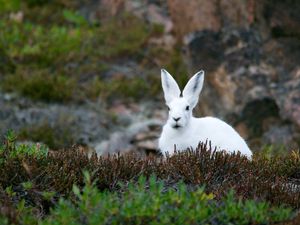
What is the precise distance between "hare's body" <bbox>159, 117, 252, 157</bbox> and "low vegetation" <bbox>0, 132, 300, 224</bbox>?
0.29 m

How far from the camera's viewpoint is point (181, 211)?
16.5ft

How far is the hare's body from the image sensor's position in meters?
7.22

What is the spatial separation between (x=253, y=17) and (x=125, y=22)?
4.16 m

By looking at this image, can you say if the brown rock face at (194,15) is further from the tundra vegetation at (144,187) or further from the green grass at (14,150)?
the green grass at (14,150)

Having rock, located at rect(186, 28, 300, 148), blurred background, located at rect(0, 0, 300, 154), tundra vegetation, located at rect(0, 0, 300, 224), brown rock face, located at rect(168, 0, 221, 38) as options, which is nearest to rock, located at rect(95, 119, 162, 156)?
blurred background, located at rect(0, 0, 300, 154)

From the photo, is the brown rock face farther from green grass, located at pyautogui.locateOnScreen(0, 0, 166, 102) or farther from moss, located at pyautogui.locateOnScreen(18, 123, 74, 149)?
moss, located at pyautogui.locateOnScreen(18, 123, 74, 149)

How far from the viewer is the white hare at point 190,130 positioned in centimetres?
721

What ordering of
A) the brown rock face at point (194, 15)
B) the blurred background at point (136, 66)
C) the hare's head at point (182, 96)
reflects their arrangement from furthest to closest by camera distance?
the brown rock face at point (194, 15) → the blurred background at point (136, 66) → the hare's head at point (182, 96)

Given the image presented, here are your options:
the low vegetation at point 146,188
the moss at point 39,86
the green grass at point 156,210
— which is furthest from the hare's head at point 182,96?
the moss at point 39,86

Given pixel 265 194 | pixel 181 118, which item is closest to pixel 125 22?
pixel 181 118

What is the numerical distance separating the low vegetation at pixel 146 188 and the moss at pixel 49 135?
4.95 metres

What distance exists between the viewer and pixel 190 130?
23.8ft

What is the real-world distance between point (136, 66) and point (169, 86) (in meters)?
7.14

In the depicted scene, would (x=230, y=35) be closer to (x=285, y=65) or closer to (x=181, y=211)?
(x=285, y=65)
